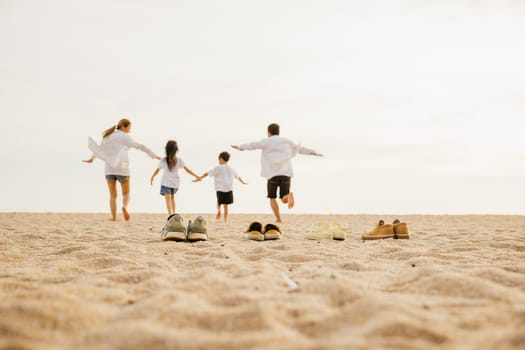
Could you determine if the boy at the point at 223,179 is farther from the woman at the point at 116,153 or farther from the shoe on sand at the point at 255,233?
the shoe on sand at the point at 255,233

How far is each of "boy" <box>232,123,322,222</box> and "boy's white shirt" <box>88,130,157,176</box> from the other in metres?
2.14

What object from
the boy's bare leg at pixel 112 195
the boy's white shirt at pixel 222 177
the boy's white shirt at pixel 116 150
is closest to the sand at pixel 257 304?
the boy's white shirt at pixel 116 150

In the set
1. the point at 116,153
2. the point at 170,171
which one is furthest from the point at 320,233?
the point at 170,171

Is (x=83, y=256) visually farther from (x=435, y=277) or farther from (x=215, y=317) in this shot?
(x=435, y=277)

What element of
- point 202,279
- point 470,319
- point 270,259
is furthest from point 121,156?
point 470,319

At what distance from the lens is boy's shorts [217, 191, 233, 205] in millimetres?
9578

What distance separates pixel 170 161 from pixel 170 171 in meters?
0.23

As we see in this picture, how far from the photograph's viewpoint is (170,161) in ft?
29.6

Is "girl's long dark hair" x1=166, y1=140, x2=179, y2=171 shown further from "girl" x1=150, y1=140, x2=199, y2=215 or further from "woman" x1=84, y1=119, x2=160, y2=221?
"woman" x1=84, y1=119, x2=160, y2=221

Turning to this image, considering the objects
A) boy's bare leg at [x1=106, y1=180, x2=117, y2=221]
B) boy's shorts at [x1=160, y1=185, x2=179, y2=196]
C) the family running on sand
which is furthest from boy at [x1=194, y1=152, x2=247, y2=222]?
boy's bare leg at [x1=106, y1=180, x2=117, y2=221]

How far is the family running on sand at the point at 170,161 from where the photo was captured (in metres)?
7.99

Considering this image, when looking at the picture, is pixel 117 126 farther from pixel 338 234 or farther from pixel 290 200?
pixel 338 234

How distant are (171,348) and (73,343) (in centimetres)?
37

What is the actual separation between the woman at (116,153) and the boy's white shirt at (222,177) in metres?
1.88
